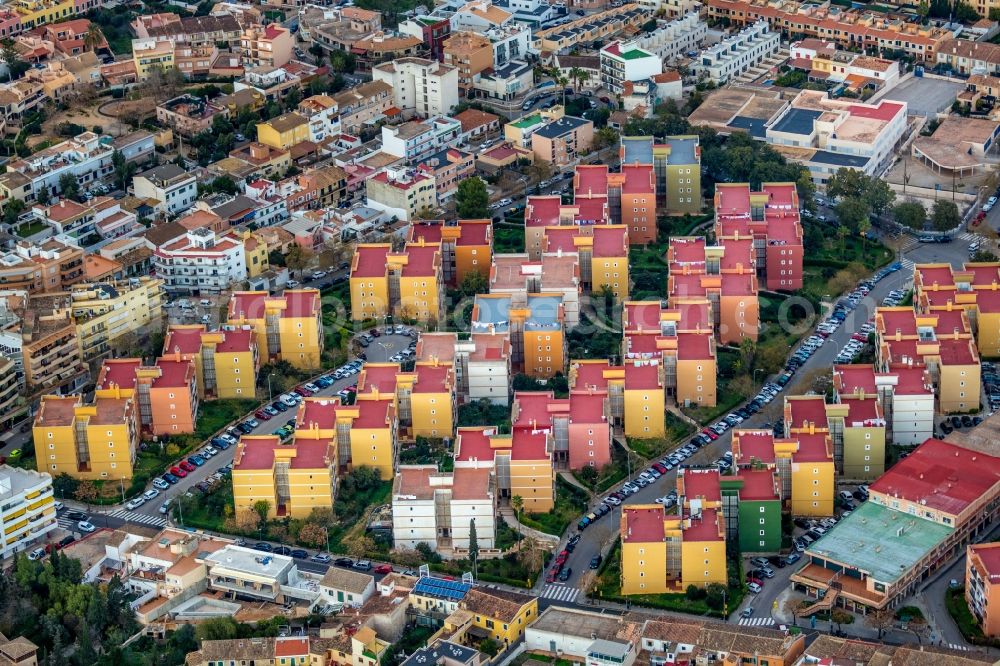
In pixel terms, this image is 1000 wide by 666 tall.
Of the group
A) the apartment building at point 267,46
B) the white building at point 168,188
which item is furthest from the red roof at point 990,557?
the apartment building at point 267,46

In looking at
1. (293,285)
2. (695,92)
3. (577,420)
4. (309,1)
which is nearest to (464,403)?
(577,420)

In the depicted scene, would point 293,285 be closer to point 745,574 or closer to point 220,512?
point 220,512

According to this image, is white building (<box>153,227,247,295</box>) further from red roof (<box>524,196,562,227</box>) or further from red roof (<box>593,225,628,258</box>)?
red roof (<box>593,225,628,258</box>)

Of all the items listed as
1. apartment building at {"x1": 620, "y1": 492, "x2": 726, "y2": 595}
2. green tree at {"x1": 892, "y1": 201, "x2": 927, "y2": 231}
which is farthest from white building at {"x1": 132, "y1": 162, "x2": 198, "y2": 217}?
apartment building at {"x1": 620, "y1": 492, "x2": 726, "y2": 595}

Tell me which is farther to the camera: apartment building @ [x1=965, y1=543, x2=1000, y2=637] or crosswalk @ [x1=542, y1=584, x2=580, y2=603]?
crosswalk @ [x1=542, y1=584, x2=580, y2=603]

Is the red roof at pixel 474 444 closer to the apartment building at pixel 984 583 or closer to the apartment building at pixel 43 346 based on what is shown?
the apartment building at pixel 43 346
